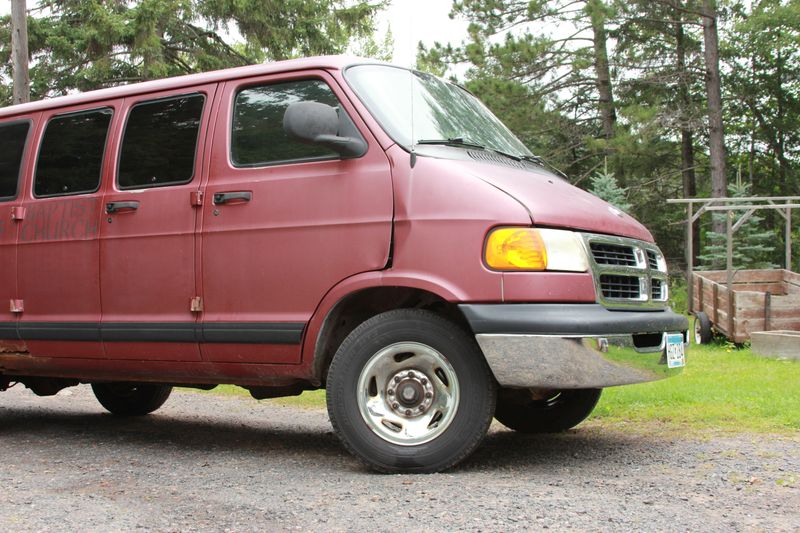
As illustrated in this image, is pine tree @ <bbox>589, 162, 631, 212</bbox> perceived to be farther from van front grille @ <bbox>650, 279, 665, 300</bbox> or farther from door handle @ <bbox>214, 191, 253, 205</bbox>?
door handle @ <bbox>214, 191, 253, 205</bbox>

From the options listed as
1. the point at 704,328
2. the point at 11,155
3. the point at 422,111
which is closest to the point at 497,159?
the point at 422,111

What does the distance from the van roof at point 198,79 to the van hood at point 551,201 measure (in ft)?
2.98

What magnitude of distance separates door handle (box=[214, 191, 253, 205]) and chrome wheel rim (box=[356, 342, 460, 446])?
1225 millimetres

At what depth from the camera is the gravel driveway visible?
3.76 metres

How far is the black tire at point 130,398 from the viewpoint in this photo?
25.0 ft

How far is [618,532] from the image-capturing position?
3523 millimetres

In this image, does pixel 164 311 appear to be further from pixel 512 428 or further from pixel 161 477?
pixel 512 428

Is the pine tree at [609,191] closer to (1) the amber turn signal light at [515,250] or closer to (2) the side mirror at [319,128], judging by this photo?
(2) the side mirror at [319,128]

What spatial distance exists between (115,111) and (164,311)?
1.39m

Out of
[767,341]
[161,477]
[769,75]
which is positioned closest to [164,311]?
[161,477]

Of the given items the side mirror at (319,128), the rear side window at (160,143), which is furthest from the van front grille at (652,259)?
the rear side window at (160,143)

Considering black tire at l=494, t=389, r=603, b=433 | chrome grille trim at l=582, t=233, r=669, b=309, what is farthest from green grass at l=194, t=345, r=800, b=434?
chrome grille trim at l=582, t=233, r=669, b=309

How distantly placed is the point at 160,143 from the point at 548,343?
2757mm

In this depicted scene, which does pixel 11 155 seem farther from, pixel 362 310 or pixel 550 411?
pixel 550 411
